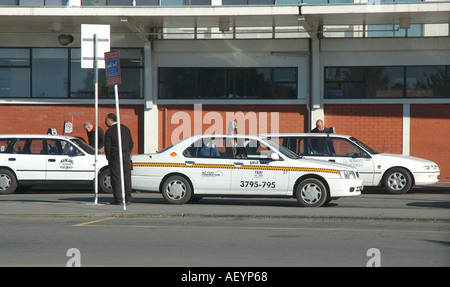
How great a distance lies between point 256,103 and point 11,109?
335 inches

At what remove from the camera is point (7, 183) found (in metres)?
18.1

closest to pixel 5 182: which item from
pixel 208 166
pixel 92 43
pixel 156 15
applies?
pixel 92 43

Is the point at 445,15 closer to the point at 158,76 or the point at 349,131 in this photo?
the point at 349,131

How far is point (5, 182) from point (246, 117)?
872 centimetres

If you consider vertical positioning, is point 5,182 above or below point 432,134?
below

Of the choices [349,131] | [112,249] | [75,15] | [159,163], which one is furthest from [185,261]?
[349,131]

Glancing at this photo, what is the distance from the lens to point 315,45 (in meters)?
23.1

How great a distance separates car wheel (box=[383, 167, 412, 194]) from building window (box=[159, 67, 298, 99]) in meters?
6.48

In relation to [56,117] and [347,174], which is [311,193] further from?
[56,117]

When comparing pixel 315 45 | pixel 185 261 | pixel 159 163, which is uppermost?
pixel 315 45

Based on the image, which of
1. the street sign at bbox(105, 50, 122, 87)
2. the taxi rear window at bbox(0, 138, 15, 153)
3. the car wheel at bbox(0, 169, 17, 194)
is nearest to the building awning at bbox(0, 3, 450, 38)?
the taxi rear window at bbox(0, 138, 15, 153)

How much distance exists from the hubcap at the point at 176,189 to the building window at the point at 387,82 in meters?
10.2

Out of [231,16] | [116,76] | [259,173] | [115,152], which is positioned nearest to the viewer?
[116,76]

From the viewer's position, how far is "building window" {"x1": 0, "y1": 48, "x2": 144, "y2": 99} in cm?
2380
